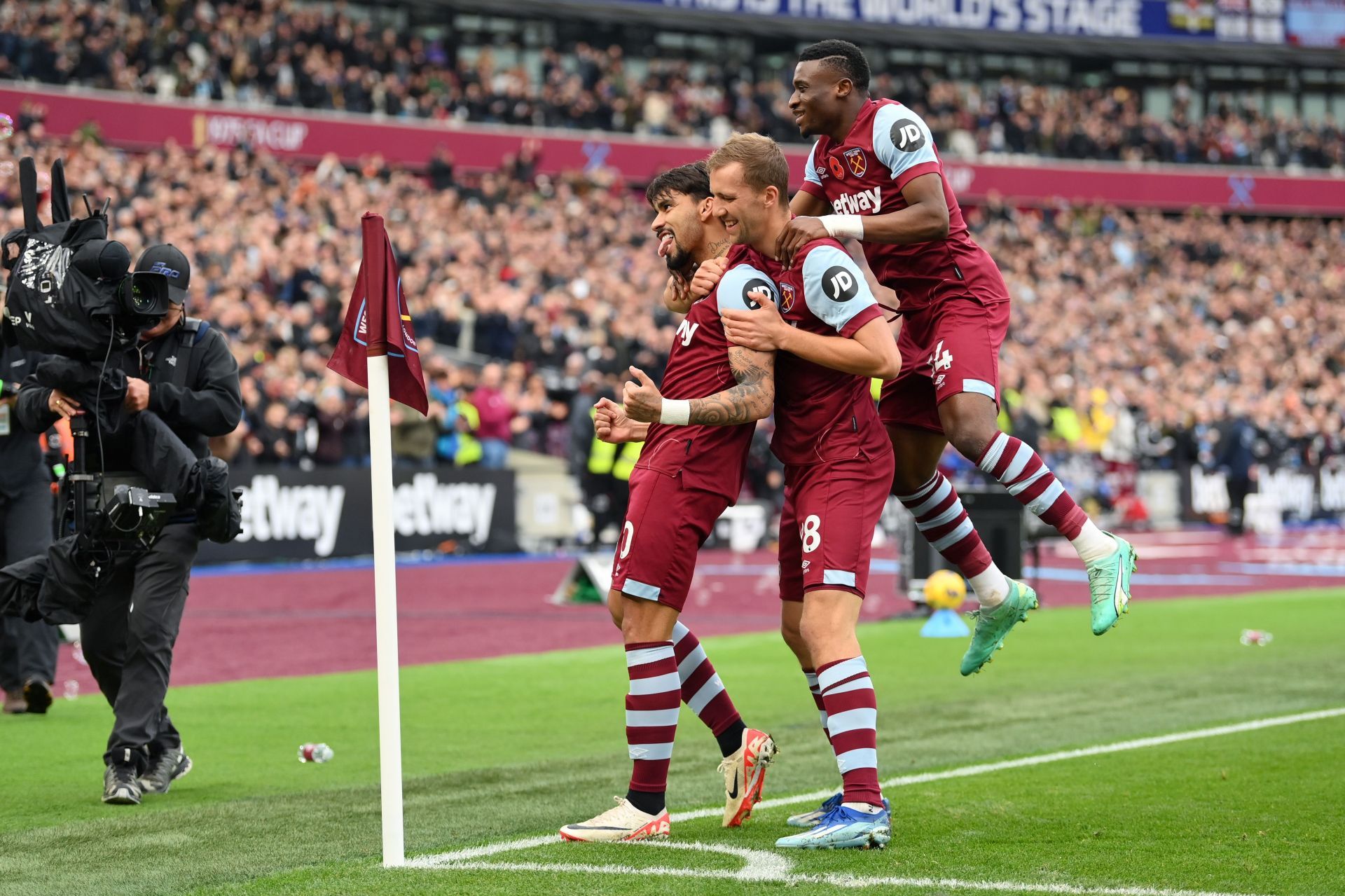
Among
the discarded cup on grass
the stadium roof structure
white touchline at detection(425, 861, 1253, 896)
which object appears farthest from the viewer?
the stadium roof structure

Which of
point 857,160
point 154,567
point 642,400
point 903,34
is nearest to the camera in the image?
point 642,400

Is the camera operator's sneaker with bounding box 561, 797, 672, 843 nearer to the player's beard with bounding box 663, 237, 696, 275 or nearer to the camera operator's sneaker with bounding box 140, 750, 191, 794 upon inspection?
the player's beard with bounding box 663, 237, 696, 275

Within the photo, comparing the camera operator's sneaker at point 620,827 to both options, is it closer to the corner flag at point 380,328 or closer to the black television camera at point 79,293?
the corner flag at point 380,328

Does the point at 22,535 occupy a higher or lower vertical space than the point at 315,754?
higher

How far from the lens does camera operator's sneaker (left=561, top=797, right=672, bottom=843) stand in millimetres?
6035

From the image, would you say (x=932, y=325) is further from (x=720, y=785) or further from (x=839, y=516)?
(x=720, y=785)

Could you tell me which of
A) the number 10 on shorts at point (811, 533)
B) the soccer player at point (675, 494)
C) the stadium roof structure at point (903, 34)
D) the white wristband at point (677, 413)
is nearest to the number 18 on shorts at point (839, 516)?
the number 10 on shorts at point (811, 533)

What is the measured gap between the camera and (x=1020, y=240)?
1624 inches

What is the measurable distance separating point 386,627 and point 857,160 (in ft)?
9.09

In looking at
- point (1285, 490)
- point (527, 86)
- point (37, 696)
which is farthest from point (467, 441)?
point (527, 86)

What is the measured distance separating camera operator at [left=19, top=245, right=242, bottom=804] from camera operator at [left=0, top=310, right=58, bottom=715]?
7.55 feet

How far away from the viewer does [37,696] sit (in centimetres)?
993

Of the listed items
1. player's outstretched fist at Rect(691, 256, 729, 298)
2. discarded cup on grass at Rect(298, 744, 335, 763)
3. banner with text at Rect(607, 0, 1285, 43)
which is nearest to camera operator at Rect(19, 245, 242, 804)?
discarded cup on grass at Rect(298, 744, 335, 763)

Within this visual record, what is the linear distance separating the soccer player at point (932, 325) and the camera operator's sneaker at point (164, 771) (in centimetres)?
351
